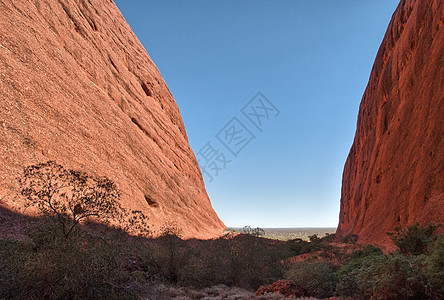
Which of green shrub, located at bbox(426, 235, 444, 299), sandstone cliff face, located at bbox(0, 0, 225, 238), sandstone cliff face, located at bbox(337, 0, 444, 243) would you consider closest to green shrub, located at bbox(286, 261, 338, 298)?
green shrub, located at bbox(426, 235, 444, 299)

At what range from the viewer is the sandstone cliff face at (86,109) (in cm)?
1209

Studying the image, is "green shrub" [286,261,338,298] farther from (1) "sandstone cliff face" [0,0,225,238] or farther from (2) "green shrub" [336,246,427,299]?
(1) "sandstone cliff face" [0,0,225,238]

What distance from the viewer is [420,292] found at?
487 cm

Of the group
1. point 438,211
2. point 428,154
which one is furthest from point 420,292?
point 428,154

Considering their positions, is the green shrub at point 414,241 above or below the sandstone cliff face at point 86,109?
below

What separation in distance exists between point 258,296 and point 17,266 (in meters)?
5.21

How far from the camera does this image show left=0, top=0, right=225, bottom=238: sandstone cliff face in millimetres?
12094

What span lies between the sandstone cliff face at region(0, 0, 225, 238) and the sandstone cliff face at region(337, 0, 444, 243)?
14.7 m

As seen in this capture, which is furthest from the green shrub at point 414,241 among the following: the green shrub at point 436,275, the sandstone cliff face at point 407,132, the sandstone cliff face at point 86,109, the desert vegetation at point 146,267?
the sandstone cliff face at point 86,109

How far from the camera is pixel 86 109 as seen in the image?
16734 mm

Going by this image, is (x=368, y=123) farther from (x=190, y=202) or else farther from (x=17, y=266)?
(x=17, y=266)

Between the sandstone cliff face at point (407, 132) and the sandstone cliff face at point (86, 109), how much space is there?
1473cm

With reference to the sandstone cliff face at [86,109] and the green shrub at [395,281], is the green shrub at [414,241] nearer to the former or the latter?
the green shrub at [395,281]

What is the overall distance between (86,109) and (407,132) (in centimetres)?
2071
